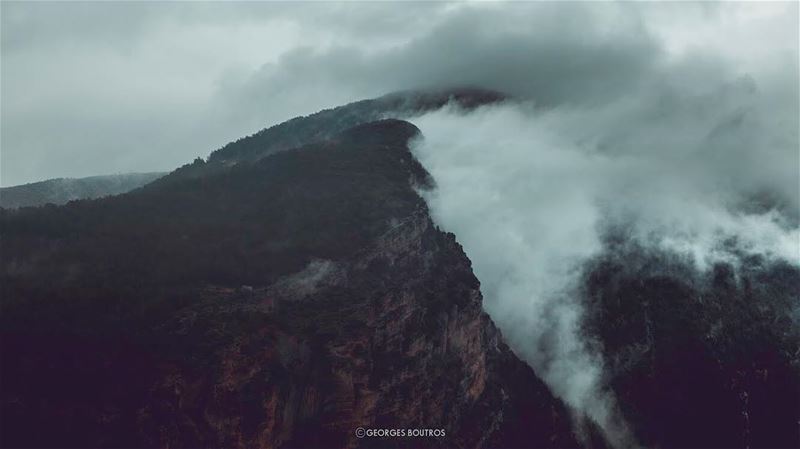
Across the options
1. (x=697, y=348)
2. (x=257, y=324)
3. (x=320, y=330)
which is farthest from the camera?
(x=697, y=348)

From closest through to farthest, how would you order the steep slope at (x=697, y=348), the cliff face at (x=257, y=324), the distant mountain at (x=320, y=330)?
the cliff face at (x=257, y=324) < the distant mountain at (x=320, y=330) < the steep slope at (x=697, y=348)

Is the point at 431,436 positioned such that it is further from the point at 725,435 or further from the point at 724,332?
the point at 724,332

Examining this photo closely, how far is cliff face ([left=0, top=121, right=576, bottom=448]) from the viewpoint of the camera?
8294cm

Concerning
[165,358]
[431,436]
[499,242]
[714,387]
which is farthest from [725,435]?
[165,358]

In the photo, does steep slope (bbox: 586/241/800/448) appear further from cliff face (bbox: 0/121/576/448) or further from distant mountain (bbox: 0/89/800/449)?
cliff face (bbox: 0/121/576/448)

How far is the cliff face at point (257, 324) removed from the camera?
82938 mm

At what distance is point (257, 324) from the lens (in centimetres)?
9744

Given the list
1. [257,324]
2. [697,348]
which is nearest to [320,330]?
[257,324]

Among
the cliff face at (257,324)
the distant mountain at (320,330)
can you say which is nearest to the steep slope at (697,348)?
the distant mountain at (320,330)

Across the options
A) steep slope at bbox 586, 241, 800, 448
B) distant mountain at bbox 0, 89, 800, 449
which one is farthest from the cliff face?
steep slope at bbox 586, 241, 800, 448

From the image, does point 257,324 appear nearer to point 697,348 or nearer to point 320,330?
point 320,330

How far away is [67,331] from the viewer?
84938 millimetres

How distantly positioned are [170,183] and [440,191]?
65.5 meters

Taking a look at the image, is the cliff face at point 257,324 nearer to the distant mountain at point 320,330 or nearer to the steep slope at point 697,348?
the distant mountain at point 320,330
